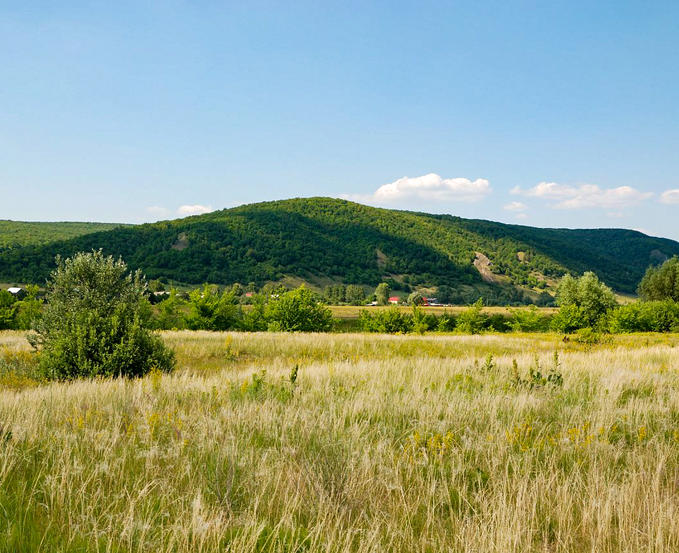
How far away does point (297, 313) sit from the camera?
39062mm

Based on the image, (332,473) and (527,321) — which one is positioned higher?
(332,473)

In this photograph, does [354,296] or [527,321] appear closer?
[527,321]

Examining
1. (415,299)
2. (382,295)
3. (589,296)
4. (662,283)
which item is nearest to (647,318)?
(589,296)

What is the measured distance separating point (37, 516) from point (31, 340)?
32.9 feet

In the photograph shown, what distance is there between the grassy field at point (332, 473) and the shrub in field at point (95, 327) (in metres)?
3.86

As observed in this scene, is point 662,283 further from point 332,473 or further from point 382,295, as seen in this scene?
point 332,473

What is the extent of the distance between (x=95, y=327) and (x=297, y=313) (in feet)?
94.7

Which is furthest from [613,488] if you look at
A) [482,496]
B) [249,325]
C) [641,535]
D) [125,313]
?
[249,325]

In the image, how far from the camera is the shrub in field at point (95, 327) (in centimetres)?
1008

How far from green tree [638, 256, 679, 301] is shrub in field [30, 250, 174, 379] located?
93751 mm

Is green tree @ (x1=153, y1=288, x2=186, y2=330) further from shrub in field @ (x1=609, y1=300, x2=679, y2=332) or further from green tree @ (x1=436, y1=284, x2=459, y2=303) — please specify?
green tree @ (x1=436, y1=284, x2=459, y2=303)

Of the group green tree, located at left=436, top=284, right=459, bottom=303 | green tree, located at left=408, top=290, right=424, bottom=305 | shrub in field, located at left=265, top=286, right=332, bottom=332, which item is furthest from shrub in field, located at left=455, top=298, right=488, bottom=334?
green tree, located at left=436, top=284, right=459, bottom=303

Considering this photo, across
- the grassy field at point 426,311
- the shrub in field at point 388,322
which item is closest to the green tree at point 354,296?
the grassy field at point 426,311

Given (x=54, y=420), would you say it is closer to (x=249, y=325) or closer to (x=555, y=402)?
(x=555, y=402)
